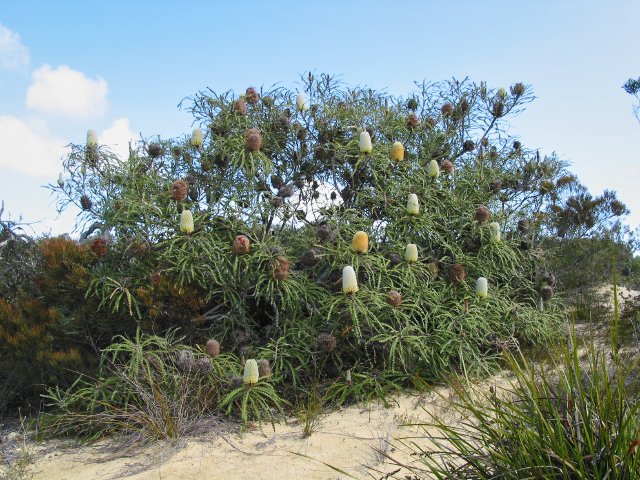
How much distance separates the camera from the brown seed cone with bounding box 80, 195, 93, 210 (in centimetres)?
552

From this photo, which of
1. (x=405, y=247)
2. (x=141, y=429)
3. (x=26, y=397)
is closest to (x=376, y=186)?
(x=405, y=247)

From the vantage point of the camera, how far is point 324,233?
511 centimetres

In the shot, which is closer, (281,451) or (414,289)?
(281,451)

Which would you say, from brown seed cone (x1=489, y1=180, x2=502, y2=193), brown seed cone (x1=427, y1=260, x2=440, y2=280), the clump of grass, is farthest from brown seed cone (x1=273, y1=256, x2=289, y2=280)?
brown seed cone (x1=489, y1=180, x2=502, y2=193)

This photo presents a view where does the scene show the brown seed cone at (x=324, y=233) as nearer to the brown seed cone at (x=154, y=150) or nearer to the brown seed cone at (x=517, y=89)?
the brown seed cone at (x=154, y=150)

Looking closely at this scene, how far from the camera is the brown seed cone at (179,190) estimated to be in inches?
193

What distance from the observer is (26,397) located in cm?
569

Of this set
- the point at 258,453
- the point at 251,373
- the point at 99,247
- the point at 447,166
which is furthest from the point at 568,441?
the point at 99,247

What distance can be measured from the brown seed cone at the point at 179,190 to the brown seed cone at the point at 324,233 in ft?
3.62

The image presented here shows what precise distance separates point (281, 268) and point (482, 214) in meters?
1.91

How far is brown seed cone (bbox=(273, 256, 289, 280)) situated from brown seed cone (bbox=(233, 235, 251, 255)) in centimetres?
25

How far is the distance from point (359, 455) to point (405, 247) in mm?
1914

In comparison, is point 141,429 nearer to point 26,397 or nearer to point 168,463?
point 168,463

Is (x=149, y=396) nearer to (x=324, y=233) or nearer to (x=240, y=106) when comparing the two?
(x=324, y=233)
